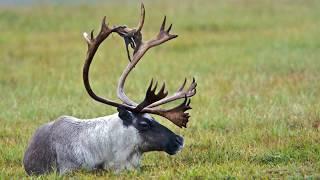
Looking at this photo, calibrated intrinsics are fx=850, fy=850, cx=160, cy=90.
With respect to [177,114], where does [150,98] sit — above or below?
above

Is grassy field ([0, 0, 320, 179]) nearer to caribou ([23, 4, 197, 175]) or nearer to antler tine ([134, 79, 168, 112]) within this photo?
caribou ([23, 4, 197, 175])

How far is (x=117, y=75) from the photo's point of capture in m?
18.1

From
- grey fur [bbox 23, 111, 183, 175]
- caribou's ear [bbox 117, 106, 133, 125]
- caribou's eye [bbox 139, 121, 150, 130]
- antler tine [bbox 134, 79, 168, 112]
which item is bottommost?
grey fur [bbox 23, 111, 183, 175]

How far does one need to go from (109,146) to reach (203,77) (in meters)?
8.51

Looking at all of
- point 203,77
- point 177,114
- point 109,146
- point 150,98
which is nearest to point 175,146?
point 177,114

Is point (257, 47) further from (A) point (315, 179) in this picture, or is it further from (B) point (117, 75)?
(A) point (315, 179)

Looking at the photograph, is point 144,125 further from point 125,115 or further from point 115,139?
point 115,139

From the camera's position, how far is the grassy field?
9602 millimetres

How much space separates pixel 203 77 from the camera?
56.7 feet

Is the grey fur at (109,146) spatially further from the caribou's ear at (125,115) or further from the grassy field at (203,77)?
the grassy field at (203,77)

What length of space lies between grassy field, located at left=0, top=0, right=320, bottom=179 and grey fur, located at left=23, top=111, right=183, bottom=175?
18cm

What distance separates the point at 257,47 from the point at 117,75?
5.10 metres

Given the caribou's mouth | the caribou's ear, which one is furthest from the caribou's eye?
the caribou's mouth

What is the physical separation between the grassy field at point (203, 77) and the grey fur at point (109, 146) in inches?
7.0
